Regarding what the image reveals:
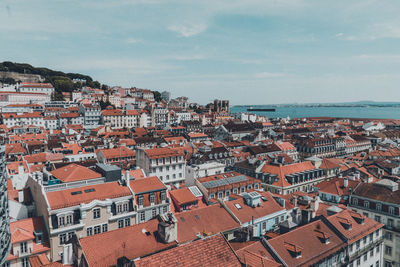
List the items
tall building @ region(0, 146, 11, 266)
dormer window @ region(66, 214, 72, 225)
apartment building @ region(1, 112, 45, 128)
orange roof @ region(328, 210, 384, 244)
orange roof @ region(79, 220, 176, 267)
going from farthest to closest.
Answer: apartment building @ region(1, 112, 45, 128), orange roof @ region(328, 210, 384, 244), dormer window @ region(66, 214, 72, 225), orange roof @ region(79, 220, 176, 267), tall building @ region(0, 146, 11, 266)

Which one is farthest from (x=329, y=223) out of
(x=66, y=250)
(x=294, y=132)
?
(x=294, y=132)

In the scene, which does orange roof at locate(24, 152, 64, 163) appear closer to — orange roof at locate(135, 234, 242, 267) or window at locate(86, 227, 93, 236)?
window at locate(86, 227, 93, 236)

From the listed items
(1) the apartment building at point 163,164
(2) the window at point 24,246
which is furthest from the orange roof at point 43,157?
(2) the window at point 24,246

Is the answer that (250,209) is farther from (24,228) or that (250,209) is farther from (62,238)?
(24,228)

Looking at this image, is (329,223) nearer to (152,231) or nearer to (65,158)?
(152,231)

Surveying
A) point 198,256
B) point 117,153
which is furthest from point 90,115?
point 198,256

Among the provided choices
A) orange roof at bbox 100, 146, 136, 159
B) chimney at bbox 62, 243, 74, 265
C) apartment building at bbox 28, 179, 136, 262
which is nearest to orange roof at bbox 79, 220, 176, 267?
chimney at bbox 62, 243, 74, 265
